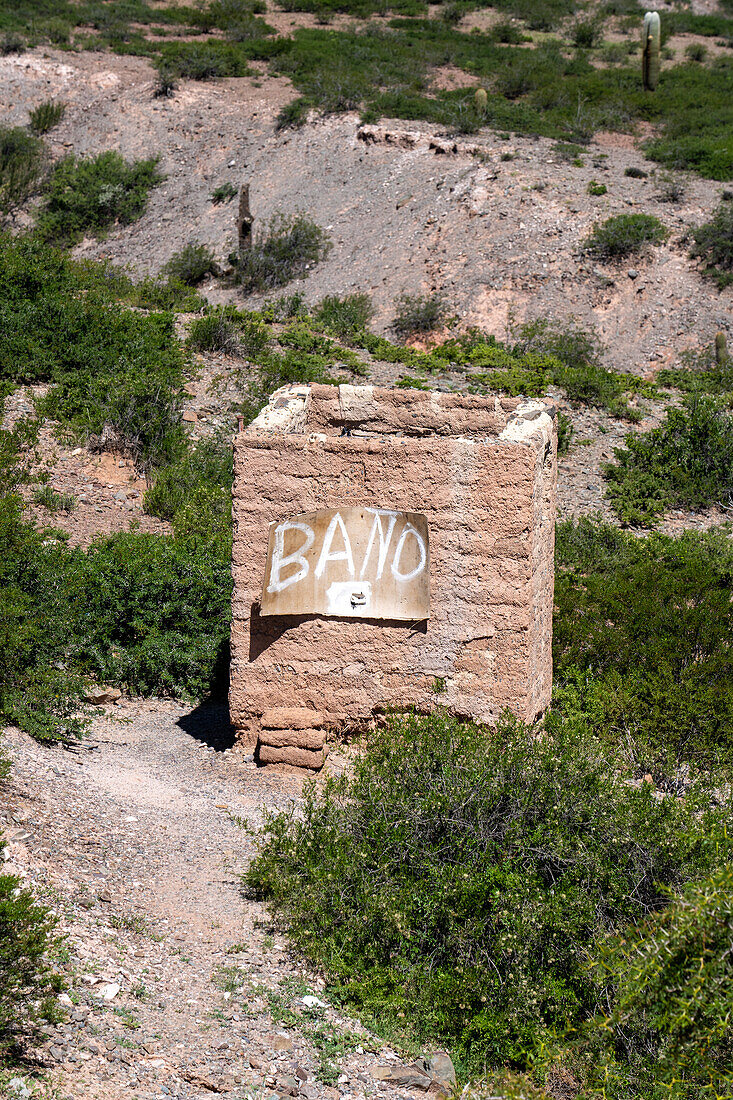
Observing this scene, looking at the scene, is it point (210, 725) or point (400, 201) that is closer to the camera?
point (210, 725)

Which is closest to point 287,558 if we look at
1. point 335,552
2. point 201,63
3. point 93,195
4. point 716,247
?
point 335,552

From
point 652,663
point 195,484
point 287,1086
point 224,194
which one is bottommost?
point 195,484

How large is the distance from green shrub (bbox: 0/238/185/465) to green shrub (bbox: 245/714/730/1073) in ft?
28.3

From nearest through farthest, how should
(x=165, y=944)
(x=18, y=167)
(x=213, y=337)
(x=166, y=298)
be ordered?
(x=165, y=944) < (x=213, y=337) < (x=166, y=298) < (x=18, y=167)

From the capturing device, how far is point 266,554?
625 cm

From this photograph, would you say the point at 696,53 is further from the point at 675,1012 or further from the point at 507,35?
the point at 675,1012

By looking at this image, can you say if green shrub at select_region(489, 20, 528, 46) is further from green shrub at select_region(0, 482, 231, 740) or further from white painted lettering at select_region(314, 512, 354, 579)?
white painted lettering at select_region(314, 512, 354, 579)

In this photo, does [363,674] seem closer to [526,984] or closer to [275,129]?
[526,984]

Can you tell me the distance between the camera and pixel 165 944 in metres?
4.12

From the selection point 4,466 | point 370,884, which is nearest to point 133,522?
point 4,466

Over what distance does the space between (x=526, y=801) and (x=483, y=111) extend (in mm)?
24044

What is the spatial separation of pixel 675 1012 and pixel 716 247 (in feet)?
63.6

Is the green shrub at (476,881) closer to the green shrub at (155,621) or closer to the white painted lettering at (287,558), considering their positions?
the white painted lettering at (287,558)

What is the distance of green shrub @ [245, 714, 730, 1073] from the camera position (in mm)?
3928
